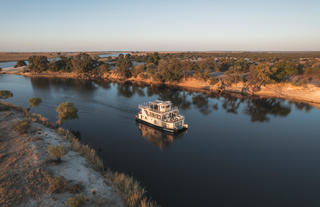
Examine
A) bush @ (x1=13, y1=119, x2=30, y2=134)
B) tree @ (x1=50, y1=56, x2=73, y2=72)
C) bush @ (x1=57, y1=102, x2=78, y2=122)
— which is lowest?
bush @ (x1=13, y1=119, x2=30, y2=134)

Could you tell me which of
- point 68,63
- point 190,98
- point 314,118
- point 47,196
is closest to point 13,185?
point 47,196

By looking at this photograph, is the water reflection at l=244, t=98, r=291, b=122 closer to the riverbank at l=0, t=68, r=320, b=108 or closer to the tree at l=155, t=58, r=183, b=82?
the riverbank at l=0, t=68, r=320, b=108

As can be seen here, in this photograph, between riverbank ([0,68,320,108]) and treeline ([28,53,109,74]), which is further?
treeline ([28,53,109,74])

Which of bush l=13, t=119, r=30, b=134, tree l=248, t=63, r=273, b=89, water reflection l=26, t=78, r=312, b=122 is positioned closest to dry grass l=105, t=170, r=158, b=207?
bush l=13, t=119, r=30, b=134

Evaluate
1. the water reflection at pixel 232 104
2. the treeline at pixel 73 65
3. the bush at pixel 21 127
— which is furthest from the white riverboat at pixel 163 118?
the treeline at pixel 73 65

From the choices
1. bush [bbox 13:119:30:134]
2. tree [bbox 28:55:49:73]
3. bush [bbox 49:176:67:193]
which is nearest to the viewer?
bush [bbox 49:176:67:193]

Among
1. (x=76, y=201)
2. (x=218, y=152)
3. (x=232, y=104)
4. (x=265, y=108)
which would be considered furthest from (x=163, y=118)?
(x=265, y=108)

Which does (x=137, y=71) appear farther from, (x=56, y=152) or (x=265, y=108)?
(x=56, y=152)
